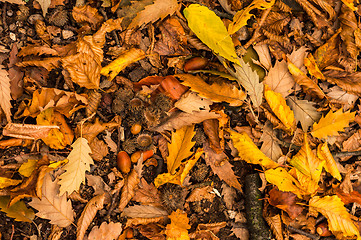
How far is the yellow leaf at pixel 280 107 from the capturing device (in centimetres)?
232

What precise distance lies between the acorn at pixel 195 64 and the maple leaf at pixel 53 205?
1340 mm

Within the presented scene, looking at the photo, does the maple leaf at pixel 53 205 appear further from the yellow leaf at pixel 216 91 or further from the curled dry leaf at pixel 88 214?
the yellow leaf at pixel 216 91

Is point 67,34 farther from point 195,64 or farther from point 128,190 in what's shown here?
point 128,190

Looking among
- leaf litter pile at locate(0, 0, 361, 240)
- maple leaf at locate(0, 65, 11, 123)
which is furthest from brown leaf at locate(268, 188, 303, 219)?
maple leaf at locate(0, 65, 11, 123)

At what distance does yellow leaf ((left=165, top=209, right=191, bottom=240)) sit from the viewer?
2225 mm

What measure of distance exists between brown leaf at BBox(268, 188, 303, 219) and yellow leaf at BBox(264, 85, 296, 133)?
1.78 ft

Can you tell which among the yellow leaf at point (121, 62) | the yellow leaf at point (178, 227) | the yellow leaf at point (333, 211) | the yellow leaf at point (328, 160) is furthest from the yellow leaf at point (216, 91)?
the yellow leaf at point (333, 211)

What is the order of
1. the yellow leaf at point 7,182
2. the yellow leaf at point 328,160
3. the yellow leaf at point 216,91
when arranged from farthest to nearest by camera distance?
the yellow leaf at point 328,160 < the yellow leaf at point 216,91 < the yellow leaf at point 7,182

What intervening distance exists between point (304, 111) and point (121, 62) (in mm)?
1576

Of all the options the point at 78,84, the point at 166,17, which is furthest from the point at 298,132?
the point at 78,84

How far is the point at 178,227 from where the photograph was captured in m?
2.24

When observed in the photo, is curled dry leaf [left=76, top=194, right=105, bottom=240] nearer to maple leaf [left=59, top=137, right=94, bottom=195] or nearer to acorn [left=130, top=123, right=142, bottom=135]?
maple leaf [left=59, top=137, right=94, bottom=195]

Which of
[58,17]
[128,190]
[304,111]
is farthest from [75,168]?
[304,111]

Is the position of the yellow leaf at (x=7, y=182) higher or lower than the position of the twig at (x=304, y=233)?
higher
